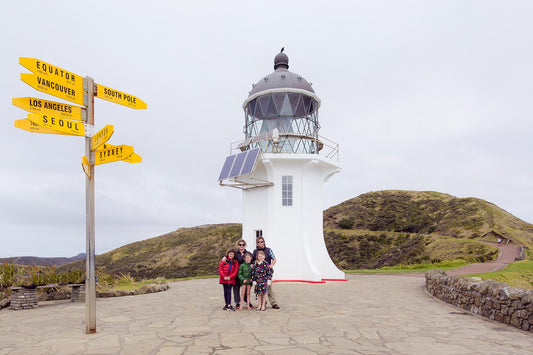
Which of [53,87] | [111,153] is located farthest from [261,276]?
[53,87]

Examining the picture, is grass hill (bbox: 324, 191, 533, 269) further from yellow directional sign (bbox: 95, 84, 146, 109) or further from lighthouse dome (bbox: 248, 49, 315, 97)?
yellow directional sign (bbox: 95, 84, 146, 109)

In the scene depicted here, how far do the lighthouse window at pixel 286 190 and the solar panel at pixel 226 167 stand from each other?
7.27 feet

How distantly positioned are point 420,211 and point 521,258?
2852cm

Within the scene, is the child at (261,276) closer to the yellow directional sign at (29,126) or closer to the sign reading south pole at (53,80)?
the sign reading south pole at (53,80)

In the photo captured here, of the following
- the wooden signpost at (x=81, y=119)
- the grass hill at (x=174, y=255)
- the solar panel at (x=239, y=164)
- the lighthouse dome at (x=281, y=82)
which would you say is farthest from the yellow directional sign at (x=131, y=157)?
the grass hill at (x=174, y=255)

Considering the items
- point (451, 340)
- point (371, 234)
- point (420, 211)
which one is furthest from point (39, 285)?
point (420, 211)

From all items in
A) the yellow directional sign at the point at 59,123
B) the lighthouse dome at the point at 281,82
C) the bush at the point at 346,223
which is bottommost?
the bush at the point at 346,223

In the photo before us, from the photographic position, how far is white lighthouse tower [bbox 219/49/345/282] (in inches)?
585

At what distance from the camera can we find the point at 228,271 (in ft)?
26.5

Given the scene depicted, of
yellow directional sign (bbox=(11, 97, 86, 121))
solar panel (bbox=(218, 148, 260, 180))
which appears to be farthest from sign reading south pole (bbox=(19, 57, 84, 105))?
solar panel (bbox=(218, 148, 260, 180))

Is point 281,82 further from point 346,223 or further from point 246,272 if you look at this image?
point 346,223

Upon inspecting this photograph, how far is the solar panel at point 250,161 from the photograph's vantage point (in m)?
14.2

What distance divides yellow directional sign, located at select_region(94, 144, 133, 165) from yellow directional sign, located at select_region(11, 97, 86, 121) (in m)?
0.62

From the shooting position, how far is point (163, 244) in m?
47.9
